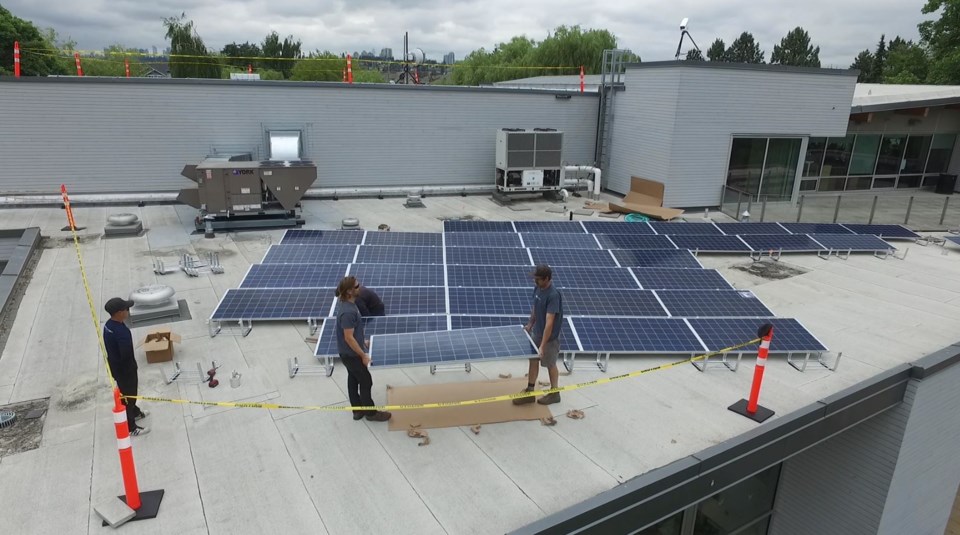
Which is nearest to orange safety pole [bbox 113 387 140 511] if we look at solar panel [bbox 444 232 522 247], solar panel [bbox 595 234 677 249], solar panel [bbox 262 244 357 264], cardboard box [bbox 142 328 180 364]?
cardboard box [bbox 142 328 180 364]

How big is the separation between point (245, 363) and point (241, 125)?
1198 cm

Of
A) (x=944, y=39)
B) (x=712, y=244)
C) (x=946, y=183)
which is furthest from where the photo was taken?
(x=944, y=39)

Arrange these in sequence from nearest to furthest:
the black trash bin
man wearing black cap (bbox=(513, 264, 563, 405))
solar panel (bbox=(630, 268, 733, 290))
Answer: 1. man wearing black cap (bbox=(513, 264, 563, 405))
2. solar panel (bbox=(630, 268, 733, 290))
3. the black trash bin

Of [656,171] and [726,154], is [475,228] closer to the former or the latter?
[656,171]

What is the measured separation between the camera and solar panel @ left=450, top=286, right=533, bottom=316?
27.7 ft

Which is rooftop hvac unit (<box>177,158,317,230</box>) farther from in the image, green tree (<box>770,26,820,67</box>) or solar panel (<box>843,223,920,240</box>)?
green tree (<box>770,26,820,67</box>)

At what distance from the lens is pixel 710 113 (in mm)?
17516

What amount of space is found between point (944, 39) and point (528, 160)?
3649cm

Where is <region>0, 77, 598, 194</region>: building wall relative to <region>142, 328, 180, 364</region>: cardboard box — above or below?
above

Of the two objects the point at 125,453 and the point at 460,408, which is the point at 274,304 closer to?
the point at 460,408

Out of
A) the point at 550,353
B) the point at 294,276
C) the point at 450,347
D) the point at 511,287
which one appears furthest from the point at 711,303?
the point at 294,276

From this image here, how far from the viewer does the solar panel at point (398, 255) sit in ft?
34.8

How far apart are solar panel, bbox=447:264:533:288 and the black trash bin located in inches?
930

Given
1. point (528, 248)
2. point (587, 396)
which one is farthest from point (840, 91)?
point (587, 396)
